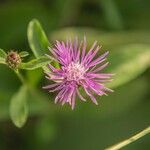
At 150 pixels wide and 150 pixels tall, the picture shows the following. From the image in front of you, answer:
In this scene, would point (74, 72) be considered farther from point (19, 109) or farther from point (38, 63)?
point (19, 109)

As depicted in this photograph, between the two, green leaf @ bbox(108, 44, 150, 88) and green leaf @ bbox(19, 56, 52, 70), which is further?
green leaf @ bbox(108, 44, 150, 88)

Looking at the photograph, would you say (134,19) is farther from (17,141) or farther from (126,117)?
(17,141)

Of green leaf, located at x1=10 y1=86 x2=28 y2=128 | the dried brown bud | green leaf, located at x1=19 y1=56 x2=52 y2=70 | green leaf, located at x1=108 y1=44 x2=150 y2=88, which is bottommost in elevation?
green leaf, located at x1=10 y1=86 x2=28 y2=128

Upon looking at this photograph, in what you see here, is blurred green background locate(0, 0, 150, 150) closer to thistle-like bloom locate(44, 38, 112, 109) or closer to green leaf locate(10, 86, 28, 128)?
green leaf locate(10, 86, 28, 128)

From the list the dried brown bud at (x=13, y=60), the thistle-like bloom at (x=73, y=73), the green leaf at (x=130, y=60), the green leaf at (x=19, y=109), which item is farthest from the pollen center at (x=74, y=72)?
the green leaf at (x=130, y=60)

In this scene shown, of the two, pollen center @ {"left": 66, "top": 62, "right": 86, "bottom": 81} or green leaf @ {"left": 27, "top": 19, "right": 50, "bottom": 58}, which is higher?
green leaf @ {"left": 27, "top": 19, "right": 50, "bottom": 58}

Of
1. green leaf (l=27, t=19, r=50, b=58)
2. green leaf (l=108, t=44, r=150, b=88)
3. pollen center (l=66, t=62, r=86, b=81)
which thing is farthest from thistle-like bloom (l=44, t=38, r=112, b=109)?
green leaf (l=108, t=44, r=150, b=88)

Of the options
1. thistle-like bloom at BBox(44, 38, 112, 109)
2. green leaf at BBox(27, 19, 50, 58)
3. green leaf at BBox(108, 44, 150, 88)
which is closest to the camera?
thistle-like bloom at BBox(44, 38, 112, 109)

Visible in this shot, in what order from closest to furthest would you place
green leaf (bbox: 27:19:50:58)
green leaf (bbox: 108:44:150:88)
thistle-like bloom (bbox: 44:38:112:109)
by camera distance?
thistle-like bloom (bbox: 44:38:112:109) < green leaf (bbox: 27:19:50:58) < green leaf (bbox: 108:44:150:88)
